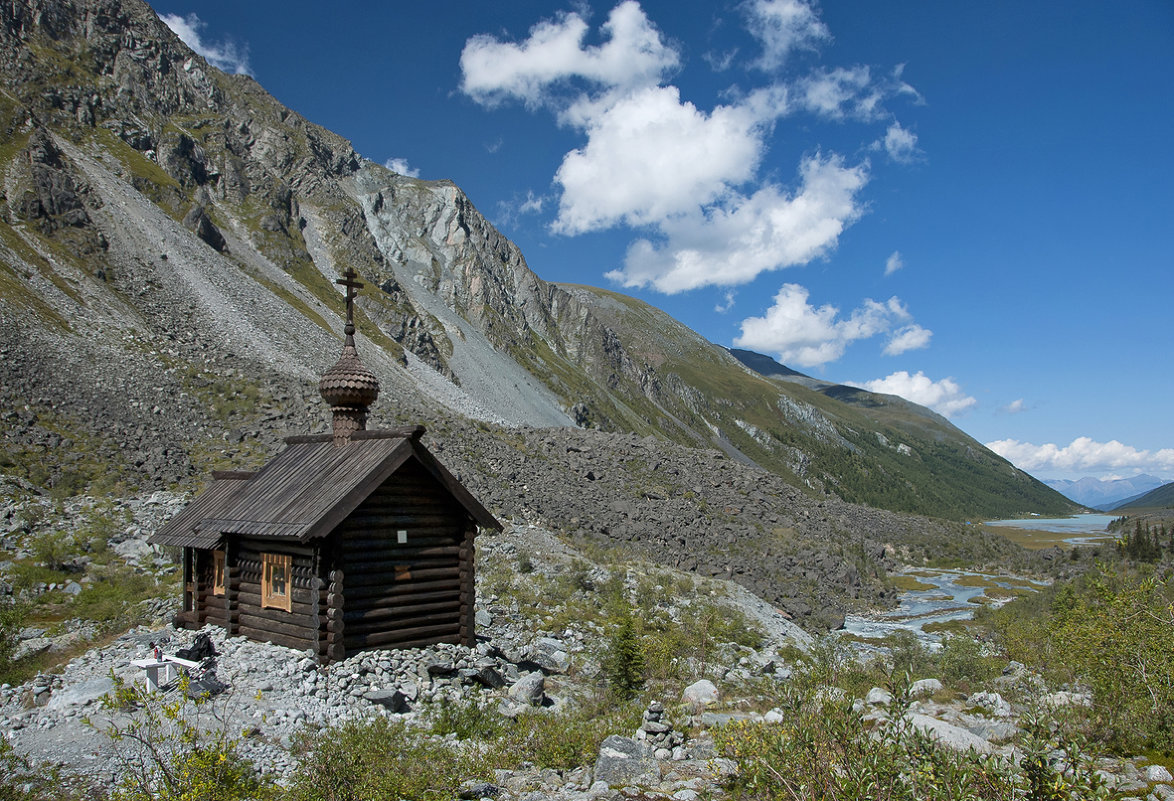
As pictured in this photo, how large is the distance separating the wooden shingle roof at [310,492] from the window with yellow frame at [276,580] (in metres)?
0.78

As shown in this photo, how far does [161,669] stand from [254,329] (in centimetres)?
4321

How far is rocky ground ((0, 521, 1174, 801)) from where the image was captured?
967 cm

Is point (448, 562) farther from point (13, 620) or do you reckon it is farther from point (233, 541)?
point (13, 620)

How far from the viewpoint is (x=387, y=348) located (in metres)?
68.3

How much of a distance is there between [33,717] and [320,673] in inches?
176

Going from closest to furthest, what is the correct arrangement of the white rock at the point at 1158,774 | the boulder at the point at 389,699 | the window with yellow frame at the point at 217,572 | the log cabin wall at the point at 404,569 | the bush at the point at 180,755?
the bush at the point at 180,755 → the white rock at the point at 1158,774 → the boulder at the point at 389,699 → the log cabin wall at the point at 404,569 → the window with yellow frame at the point at 217,572

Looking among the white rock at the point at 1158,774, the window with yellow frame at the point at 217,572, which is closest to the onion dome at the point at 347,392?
the window with yellow frame at the point at 217,572

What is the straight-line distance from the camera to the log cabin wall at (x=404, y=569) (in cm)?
1388

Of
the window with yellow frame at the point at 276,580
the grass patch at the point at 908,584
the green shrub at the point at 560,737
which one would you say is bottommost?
the grass patch at the point at 908,584

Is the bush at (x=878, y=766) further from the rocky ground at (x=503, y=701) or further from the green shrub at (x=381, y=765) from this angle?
the green shrub at (x=381, y=765)

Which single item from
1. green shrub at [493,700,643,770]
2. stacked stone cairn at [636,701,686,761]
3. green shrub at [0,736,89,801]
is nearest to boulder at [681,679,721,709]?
green shrub at [493,700,643,770]

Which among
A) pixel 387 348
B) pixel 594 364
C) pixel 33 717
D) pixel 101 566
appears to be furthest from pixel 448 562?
pixel 594 364

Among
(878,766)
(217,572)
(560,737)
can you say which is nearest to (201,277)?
(217,572)

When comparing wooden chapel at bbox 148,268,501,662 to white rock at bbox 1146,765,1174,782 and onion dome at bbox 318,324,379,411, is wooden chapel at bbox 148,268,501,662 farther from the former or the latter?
white rock at bbox 1146,765,1174,782
